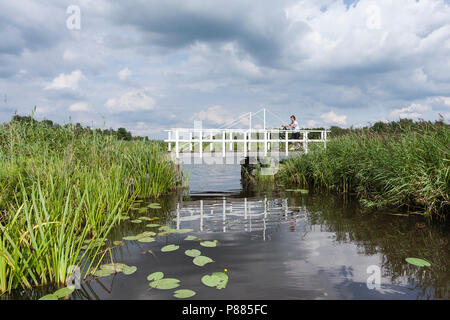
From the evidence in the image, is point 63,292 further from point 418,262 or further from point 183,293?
point 418,262

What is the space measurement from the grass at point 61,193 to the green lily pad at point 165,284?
840 mm

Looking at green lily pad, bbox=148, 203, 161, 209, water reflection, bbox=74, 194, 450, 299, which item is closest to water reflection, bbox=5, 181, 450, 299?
water reflection, bbox=74, 194, 450, 299

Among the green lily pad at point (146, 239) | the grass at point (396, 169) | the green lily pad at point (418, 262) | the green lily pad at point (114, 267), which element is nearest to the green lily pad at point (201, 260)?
the green lily pad at point (114, 267)

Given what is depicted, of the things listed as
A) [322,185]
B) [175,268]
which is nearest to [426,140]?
[322,185]

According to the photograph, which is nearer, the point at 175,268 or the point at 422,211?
the point at 175,268

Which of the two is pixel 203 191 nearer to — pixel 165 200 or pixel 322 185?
pixel 165 200

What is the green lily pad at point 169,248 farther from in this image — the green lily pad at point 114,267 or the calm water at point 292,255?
the green lily pad at point 114,267

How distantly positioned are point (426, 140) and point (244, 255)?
5092 millimetres

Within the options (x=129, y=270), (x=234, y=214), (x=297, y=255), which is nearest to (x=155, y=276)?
(x=129, y=270)

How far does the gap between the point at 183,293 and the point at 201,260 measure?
808 mm

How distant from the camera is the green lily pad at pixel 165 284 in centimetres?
298

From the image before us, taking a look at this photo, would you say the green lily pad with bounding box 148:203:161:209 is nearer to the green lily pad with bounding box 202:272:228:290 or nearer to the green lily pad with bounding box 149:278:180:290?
the green lily pad with bounding box 149:278:180:290

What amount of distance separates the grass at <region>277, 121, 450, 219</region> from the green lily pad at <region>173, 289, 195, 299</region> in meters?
4.97
